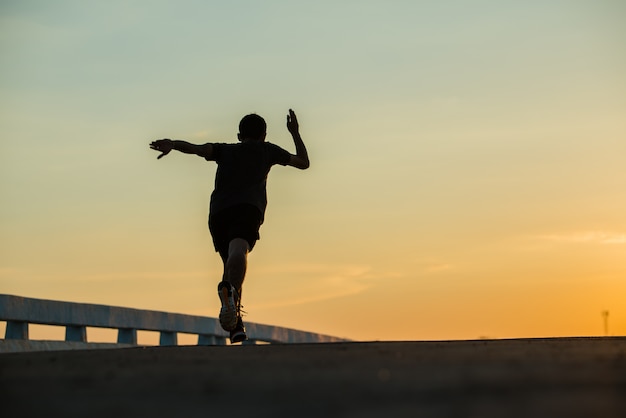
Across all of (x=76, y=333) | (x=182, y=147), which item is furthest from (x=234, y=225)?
(x=76, y=333)

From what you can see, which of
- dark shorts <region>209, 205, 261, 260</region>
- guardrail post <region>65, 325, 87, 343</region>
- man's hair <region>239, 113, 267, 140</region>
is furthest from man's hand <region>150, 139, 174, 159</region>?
guardrail post <region>65, 325, 87, 343</region>

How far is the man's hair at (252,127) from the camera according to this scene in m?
13.9

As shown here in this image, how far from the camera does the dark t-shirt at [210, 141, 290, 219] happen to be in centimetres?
1352

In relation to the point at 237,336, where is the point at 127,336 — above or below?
above

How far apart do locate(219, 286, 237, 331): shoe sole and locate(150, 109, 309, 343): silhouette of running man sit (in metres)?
0.39

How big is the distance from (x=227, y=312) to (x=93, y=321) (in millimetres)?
3107

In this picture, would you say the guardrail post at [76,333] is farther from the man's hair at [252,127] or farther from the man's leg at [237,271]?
Answer: the man's hair at [252,127]

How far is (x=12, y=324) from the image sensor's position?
A: 1373cm

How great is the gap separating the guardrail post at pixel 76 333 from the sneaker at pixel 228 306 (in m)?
2.79

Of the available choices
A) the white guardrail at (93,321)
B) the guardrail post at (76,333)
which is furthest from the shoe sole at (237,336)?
the guardrail post at (76,333)

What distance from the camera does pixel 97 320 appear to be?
15.5 metres

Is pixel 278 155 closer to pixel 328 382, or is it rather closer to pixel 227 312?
pixel 227 312

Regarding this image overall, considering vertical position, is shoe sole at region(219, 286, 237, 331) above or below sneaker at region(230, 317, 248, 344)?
above

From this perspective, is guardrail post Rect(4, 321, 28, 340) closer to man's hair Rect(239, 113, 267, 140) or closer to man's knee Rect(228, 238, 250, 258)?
man's knee Rect(228, 238, 250, 258)
